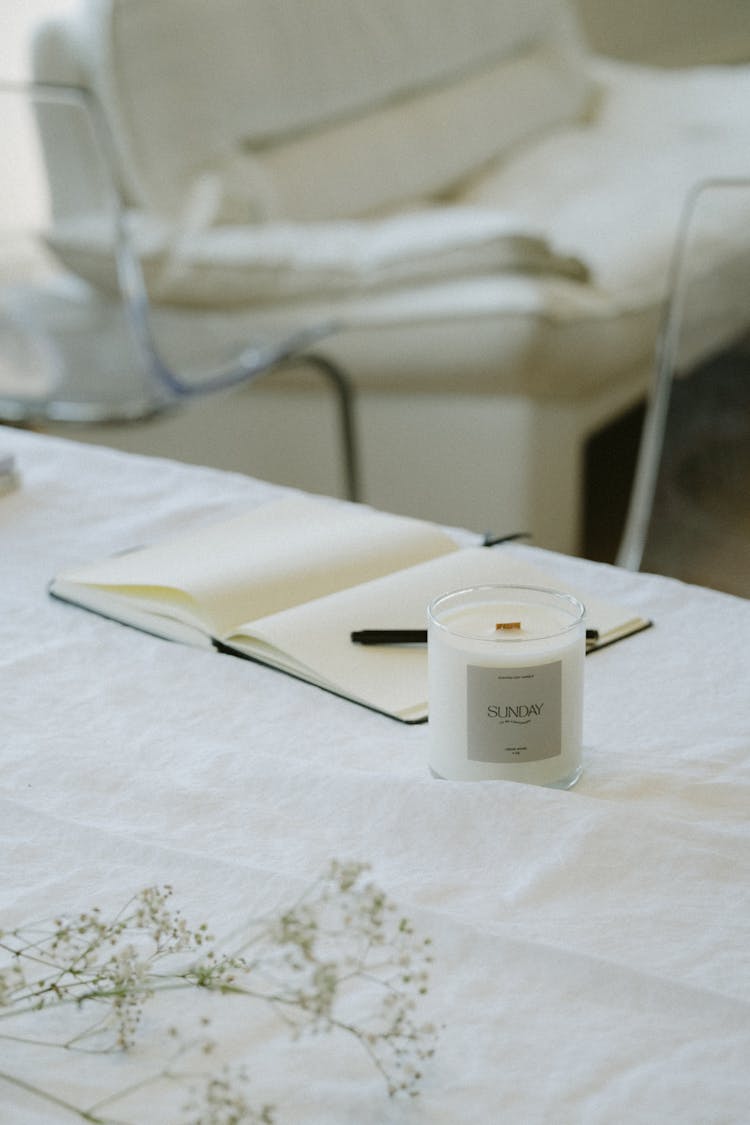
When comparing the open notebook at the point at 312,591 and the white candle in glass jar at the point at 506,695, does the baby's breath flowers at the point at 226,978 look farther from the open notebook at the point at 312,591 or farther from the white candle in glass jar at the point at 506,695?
the open notebook at the point at 312,591

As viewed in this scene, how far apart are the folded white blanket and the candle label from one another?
1483 mm

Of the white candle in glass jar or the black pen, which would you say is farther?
the black pen

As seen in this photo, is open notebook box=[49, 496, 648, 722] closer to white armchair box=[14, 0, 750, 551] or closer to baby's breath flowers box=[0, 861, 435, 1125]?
baby's breath flowers box=[0, 861, 435, 1125]

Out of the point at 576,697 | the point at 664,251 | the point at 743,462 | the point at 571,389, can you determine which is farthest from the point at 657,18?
the point at 576,697

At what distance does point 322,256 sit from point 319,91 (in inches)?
21.2

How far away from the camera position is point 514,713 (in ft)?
1.95

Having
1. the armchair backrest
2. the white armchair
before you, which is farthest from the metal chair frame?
the armchair backrest

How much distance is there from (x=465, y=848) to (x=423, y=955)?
0.08 m

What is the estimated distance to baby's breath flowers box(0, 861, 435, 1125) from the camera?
43 centimetres

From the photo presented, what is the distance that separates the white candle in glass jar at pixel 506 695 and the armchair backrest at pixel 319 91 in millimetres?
1719

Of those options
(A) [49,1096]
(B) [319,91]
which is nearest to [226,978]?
(A) [49,1096]

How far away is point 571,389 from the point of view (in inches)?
79.2

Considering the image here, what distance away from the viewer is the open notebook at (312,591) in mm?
735

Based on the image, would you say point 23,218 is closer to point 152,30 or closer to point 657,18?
point 152,30
